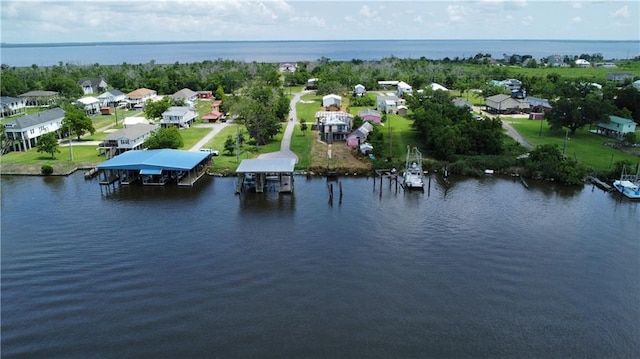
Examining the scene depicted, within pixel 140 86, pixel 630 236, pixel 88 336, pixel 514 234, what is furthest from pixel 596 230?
pixel 140 86

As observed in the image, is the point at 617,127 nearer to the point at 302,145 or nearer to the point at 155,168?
the point at 302,145

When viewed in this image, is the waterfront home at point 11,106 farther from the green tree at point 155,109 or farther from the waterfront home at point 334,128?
the waterfront home at point 334,128

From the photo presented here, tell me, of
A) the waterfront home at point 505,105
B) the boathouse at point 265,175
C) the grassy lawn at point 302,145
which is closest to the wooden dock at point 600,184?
the grassy lawn at point 302,145

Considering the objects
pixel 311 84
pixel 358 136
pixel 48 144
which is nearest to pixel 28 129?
pixel 48 144

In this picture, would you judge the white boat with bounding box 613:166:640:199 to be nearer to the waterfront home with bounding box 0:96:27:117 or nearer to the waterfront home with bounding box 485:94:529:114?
the waterfront home with bounding box 485:94:529:114

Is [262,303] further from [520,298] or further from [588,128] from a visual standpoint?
[588,128]

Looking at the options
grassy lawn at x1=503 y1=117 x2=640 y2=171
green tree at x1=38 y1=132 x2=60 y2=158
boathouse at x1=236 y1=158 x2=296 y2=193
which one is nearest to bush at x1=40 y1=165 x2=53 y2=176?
green tree at x1=38 y1=132 x2=60 y2=158

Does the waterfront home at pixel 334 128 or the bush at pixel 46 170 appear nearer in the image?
the bush at pixel 46 170
